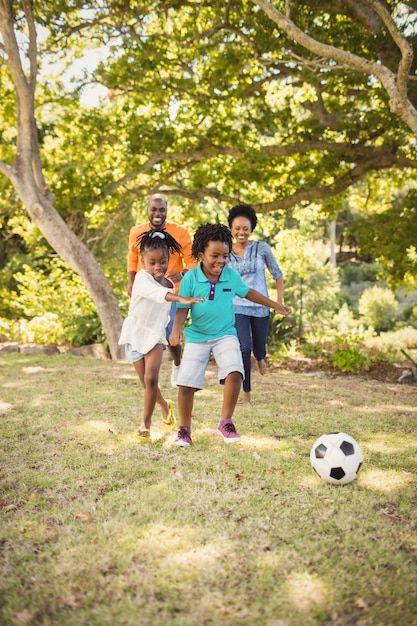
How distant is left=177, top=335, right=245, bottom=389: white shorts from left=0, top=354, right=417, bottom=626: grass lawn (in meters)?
0.55

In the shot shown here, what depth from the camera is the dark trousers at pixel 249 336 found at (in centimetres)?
564

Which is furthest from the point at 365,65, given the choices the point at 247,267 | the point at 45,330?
the point at 45,330

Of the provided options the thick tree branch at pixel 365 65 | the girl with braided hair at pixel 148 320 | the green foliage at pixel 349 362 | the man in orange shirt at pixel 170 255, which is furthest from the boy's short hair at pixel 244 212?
the green foliage at pixel 349 362

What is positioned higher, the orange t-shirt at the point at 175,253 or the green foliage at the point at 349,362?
the orange t-shirt at the point at 175,253

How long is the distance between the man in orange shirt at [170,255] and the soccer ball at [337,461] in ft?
6.22

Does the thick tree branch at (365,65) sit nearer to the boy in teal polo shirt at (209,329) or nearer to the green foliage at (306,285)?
the boy in teal polo shirt at (209,329)

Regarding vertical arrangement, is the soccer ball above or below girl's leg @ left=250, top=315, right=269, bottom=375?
below

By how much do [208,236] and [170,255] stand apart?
1.08m

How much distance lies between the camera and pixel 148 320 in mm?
4402

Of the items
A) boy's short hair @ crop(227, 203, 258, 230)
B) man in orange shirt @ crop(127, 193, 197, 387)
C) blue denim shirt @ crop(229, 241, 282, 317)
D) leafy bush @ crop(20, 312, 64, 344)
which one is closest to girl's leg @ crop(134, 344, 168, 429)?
man in orange shirt @ crop(127, 193, 197, 387)

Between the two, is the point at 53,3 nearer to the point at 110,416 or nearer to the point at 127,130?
the point at 127,130

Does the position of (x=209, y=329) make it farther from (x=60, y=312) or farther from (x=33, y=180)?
(x=60, y=312)

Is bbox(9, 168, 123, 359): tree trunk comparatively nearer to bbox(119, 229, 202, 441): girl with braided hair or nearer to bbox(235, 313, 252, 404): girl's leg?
bbox(235, 313, 252, 404): girl's leg

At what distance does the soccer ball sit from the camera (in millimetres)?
3342
